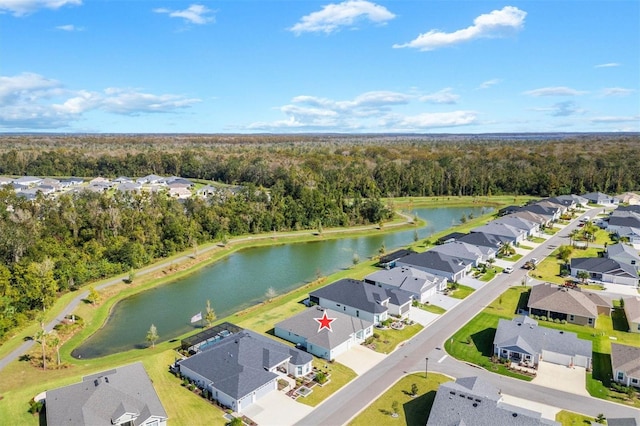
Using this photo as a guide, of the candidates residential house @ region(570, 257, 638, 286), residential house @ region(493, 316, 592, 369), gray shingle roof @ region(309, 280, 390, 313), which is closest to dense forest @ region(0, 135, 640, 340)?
gray shingle roof @ region(309, 280, 390, 313)

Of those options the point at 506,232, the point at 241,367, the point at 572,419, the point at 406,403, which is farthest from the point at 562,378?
the point at 506,232

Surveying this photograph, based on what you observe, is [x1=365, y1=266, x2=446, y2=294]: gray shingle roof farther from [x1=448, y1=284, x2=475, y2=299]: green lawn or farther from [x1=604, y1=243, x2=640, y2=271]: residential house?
[x1=604, y1=243, x2=640, y2=271]: residential house

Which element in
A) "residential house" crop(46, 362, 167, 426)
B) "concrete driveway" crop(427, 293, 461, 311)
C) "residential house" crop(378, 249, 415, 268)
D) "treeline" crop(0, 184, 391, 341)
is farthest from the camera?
"residential house" crop(378, 249, 415, 268)

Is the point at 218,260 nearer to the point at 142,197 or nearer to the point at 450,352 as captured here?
the point at 142,197

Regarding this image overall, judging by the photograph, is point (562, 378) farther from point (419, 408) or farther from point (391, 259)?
point (391, 259)

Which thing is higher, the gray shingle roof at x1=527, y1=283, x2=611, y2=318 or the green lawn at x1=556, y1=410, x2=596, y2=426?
the gray shingle roof at x1=527, y1=283, x2=611, y2=318

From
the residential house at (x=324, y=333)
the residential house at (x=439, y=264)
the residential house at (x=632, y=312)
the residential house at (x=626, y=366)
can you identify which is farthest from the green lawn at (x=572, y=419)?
the residential house at (x=439, y=264)

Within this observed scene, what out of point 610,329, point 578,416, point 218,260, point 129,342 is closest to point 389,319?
→ point 578,416

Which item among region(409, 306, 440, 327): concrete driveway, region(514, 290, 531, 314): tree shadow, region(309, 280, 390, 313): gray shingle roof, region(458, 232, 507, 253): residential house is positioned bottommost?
region(409, 306, 440, 327): concrete driveway
